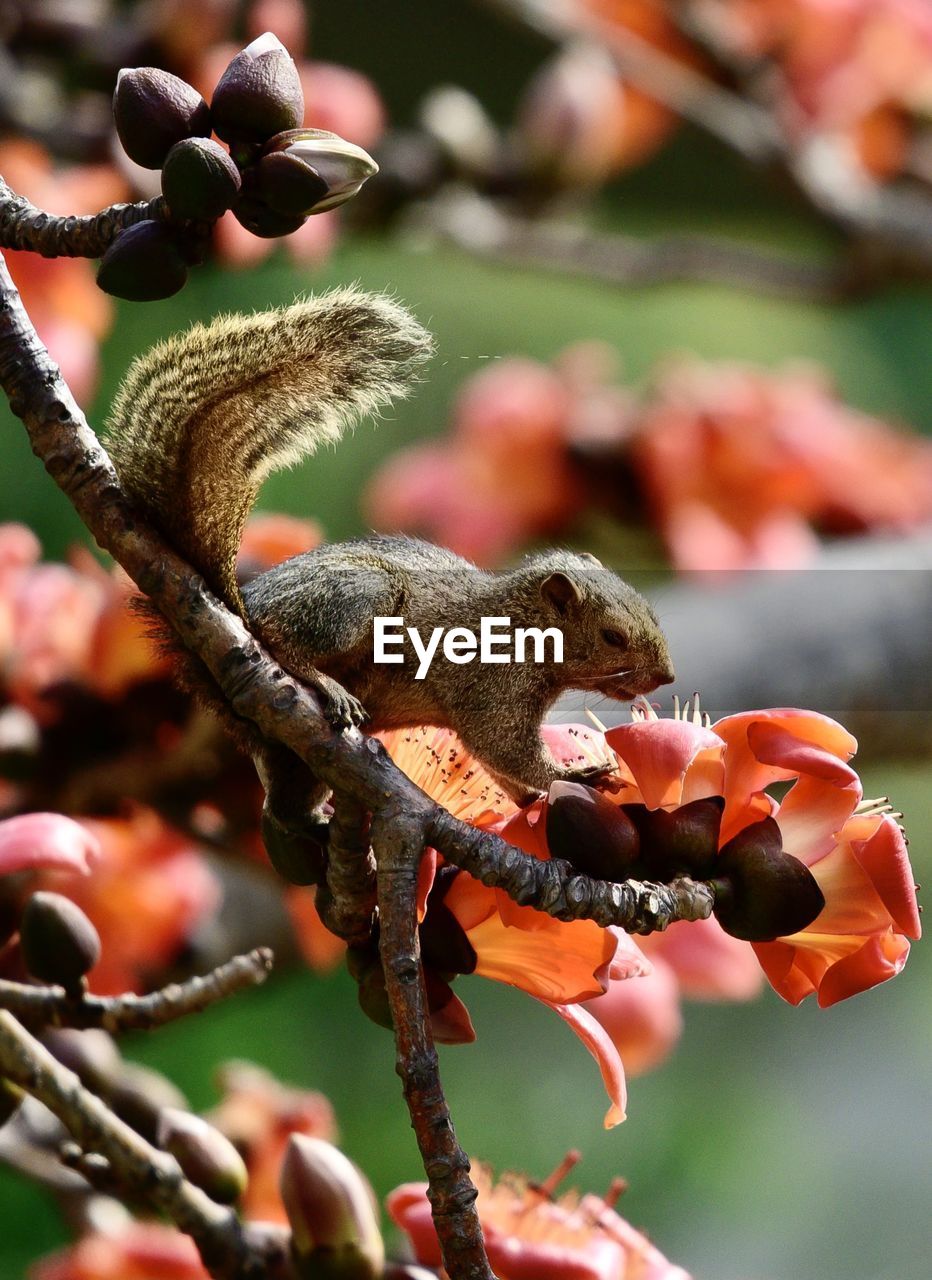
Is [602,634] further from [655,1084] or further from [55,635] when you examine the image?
[655,1084]

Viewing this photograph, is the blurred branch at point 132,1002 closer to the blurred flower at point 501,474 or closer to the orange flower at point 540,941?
the orange flower at point 540,941

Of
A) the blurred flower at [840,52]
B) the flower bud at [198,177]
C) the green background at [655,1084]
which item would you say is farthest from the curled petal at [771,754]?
the blurred flower at [840,52]

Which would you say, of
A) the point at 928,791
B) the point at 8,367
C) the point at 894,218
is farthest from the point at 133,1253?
the point at 928,791

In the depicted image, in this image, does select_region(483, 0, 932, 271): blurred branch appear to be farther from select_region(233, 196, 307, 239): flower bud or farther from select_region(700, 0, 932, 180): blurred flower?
select_region(233, 196, 307, 239): flower bud

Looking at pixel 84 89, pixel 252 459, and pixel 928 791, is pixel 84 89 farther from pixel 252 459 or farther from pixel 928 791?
pixel 928 791

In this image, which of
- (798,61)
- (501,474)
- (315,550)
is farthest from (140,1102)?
(798,61)

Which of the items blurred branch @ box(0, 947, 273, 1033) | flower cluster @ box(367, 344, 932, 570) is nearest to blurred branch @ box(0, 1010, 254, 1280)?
blurred branch @ box(0, 947, 273, 1033)
